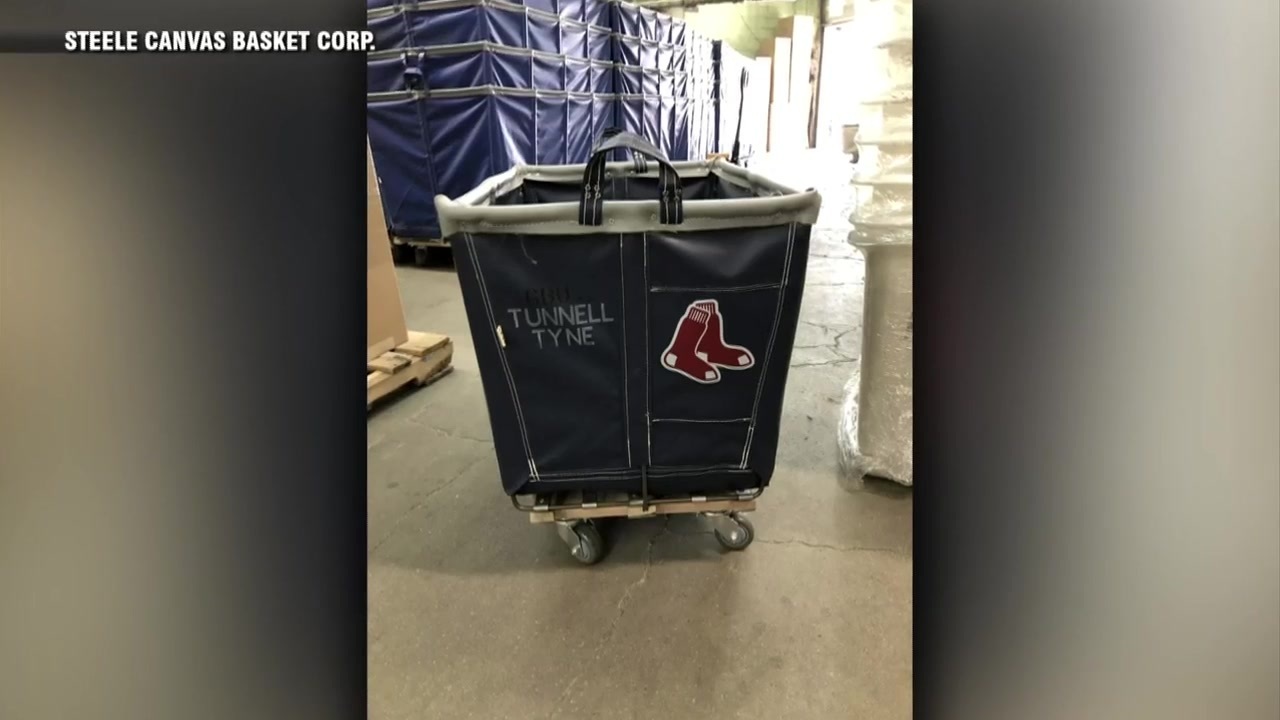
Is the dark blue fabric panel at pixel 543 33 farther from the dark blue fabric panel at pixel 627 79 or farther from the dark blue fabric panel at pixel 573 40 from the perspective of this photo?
the dark blue fabric panel at pixel 627 79

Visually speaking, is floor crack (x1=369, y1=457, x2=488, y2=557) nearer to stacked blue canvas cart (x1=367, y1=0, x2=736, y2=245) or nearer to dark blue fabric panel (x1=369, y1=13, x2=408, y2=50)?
stacked blue canvas cart (x1=367, y1=0, x2=736, y2=245)

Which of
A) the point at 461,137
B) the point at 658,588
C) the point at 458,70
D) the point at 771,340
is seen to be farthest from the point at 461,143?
the point at 658,588

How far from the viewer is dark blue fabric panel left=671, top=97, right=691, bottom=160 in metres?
1.27

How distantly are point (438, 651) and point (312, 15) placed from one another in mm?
826

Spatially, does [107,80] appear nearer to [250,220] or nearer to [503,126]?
[250,220]

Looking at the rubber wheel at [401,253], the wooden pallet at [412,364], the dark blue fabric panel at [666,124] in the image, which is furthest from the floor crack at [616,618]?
the dark blue fabric panel at [666,124]

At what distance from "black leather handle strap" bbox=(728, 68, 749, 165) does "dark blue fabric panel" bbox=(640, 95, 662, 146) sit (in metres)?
0.15

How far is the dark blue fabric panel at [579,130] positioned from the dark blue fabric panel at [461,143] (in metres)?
0.18

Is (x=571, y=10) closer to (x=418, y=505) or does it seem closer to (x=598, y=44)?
(x=598, y=44)

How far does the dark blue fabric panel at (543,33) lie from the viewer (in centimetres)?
129

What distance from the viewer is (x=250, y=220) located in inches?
32.0

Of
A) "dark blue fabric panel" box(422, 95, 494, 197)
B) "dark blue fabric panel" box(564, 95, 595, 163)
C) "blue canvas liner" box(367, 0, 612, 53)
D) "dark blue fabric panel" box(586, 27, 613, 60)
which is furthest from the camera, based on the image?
"dark blue fabric panel" box(564, 95, 595, 163)

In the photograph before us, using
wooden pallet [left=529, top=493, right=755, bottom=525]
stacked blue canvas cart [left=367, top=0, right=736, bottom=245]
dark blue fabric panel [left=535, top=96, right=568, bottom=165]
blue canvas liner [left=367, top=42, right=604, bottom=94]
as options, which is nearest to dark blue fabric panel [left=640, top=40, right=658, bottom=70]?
stacked blue canvas cart [left=367, top=0, right=736, bottom=245]

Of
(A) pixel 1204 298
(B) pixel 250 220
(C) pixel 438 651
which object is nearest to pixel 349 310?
(B) pixel 250 220
